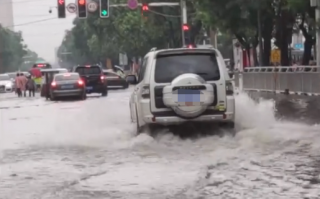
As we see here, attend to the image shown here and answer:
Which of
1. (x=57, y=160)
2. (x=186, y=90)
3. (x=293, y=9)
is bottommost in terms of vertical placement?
(x=57, y=160)

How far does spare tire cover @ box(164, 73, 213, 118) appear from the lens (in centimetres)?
1420

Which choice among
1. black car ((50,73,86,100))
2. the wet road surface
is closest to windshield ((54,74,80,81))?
black car ((50,73,86,100))

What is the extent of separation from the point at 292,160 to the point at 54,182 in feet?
12.1

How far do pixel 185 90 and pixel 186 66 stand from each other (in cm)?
72

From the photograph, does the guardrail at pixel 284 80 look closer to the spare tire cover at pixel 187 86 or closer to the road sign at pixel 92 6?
the road sign at pixel 92 6

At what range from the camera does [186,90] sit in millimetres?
14141

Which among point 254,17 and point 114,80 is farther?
point 114,80

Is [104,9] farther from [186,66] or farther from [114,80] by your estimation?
[186,66]

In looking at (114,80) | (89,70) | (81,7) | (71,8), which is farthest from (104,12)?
(114,80)

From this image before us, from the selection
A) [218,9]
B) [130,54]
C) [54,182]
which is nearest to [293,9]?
[218,9]

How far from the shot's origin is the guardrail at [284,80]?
30.4m

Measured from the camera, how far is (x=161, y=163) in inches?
456

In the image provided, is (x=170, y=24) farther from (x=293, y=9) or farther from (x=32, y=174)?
(x=32, y=174)

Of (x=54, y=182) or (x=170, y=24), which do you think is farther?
(x=170, y=24)
